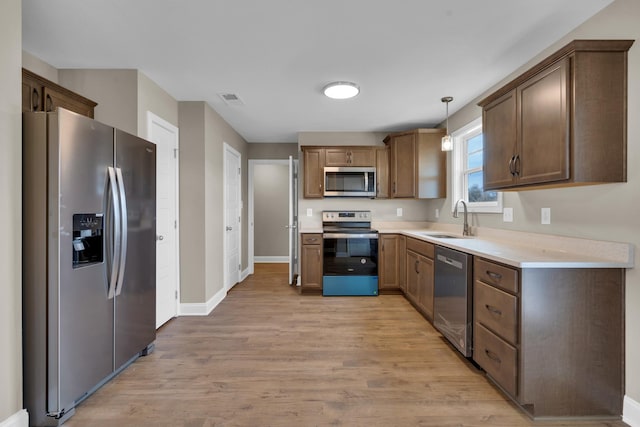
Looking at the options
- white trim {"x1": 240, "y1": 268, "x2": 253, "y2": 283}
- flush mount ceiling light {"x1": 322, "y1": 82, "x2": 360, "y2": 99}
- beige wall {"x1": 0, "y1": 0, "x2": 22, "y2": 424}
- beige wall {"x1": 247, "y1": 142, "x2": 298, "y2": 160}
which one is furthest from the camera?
beige wall {"x1": 247, "y1": 142, "x2": 298, "y2": 160}

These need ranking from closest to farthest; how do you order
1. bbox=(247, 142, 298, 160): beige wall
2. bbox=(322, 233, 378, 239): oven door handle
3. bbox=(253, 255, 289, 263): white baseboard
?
bbox=(322, 233, 378, 239): oven door handle < bbox=(247, 142, 298, 160): beige wall < bbox=(253, 255, 289, 263): white baseboard

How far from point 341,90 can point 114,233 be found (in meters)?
2.21

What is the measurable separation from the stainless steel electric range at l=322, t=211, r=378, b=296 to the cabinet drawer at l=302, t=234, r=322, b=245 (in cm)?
10

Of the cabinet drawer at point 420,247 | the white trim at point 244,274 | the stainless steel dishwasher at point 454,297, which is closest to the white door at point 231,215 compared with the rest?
the white trim at point 244,274

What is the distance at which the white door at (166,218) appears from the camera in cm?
288

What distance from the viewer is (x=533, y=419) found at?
5.44 feet

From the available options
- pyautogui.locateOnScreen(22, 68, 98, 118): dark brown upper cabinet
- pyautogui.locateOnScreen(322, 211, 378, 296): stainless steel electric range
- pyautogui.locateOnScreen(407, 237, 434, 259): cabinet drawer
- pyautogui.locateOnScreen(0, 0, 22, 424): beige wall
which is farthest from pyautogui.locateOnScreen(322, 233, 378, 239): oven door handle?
pyautogui.locateOnScreen(0, 0, 22, 424): beige wall

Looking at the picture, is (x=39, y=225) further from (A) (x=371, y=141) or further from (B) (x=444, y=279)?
(A) (x=371, y=141)

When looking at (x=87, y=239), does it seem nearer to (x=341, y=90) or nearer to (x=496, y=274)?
(x=341, y=90)

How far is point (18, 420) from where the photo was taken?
4.90 ft

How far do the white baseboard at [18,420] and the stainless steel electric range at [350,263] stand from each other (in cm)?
293

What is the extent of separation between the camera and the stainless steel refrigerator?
1558 mm

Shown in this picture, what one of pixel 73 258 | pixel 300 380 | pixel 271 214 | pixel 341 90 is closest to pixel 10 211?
pixel 73 258

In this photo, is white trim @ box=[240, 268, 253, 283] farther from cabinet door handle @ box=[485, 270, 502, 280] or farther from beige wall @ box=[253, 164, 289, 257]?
cabinet door handle @ box=[485, 270, 502, 280]
